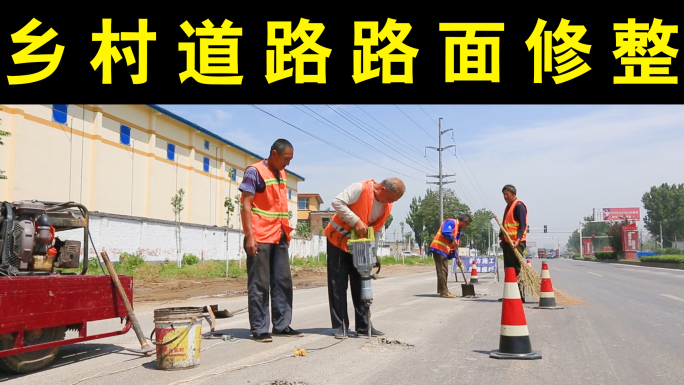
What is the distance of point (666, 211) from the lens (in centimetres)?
12425

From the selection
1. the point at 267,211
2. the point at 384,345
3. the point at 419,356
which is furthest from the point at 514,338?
the point at 267,211

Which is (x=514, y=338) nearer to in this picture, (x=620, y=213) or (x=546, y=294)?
(x=546, y=294)

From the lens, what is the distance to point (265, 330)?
614 centimetres

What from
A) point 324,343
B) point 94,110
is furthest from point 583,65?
point 94,110

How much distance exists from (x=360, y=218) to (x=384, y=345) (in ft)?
4.69

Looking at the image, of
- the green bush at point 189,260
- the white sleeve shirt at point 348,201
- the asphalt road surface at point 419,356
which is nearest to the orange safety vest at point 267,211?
the white sleeve shirt at point 348,201

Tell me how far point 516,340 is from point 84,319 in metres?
3.93

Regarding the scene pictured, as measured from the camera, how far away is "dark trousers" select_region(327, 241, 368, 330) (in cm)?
655

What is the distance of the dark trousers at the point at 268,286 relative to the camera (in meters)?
6.14

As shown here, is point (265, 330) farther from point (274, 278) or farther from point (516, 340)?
point (516, 340)

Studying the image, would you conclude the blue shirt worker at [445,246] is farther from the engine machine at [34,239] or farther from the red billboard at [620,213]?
the red billboard at [620,213]

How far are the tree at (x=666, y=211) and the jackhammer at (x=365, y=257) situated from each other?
12965cm

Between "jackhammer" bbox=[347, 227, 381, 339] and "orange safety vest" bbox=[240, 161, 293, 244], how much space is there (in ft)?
2.70

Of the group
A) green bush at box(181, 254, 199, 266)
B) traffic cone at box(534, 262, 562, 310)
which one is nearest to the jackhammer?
traffic cone at box(534, 262, 562, 310)
